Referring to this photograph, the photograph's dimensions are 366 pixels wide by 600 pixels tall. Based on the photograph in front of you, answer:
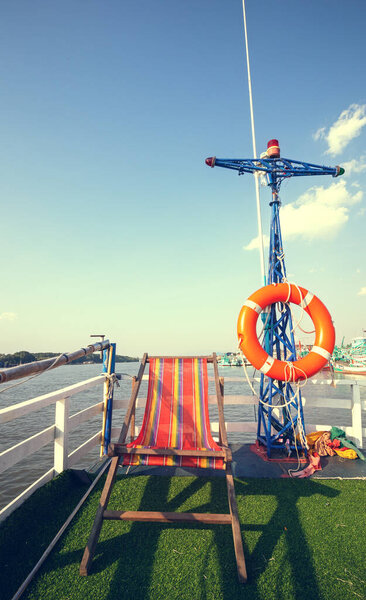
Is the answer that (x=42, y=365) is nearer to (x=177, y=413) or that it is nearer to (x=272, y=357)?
(x=177, y=413)

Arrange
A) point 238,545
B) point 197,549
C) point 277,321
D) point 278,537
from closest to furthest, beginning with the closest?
point 238,545 < point 197,549 < point 278,537 < point 277,321

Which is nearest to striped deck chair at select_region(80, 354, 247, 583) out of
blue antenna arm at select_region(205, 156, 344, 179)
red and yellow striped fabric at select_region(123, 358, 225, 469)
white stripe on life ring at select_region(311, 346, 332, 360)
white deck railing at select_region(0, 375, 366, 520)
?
red and yellow striped fabric at select_region(123, 358, 225, 469)

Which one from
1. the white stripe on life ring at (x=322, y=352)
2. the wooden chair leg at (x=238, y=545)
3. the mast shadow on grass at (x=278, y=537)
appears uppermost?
the white stripe on life ring at (x=322, y=352)

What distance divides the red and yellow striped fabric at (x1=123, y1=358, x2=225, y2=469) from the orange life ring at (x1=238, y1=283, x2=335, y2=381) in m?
0.56

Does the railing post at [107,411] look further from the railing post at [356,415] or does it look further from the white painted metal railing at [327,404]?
the railing post at [356,415]

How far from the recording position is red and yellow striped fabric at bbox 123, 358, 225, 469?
6.59 feet

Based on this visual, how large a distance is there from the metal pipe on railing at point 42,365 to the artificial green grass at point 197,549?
0.97 meters

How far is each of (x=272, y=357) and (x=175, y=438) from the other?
1.33 metres

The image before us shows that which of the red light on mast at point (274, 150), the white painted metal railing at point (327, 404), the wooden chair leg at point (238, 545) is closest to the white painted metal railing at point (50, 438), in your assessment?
the white painted metal railing at point (327, 404)

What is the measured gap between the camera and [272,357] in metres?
3.03

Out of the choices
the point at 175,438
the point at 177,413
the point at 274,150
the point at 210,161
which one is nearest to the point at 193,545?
the point at 175,438

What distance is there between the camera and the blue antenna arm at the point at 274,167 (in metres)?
3.50

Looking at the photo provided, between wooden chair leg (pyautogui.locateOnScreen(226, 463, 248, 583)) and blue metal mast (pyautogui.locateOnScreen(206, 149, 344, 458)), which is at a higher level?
blue metal mast (pyautogui.locateOnScreen(206, 149, 344, 458))

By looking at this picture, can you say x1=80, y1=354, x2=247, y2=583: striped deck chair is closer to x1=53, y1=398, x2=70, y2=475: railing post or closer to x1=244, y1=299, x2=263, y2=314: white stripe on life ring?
x1=53, y1=398, x2=70, y2=475: railing post
